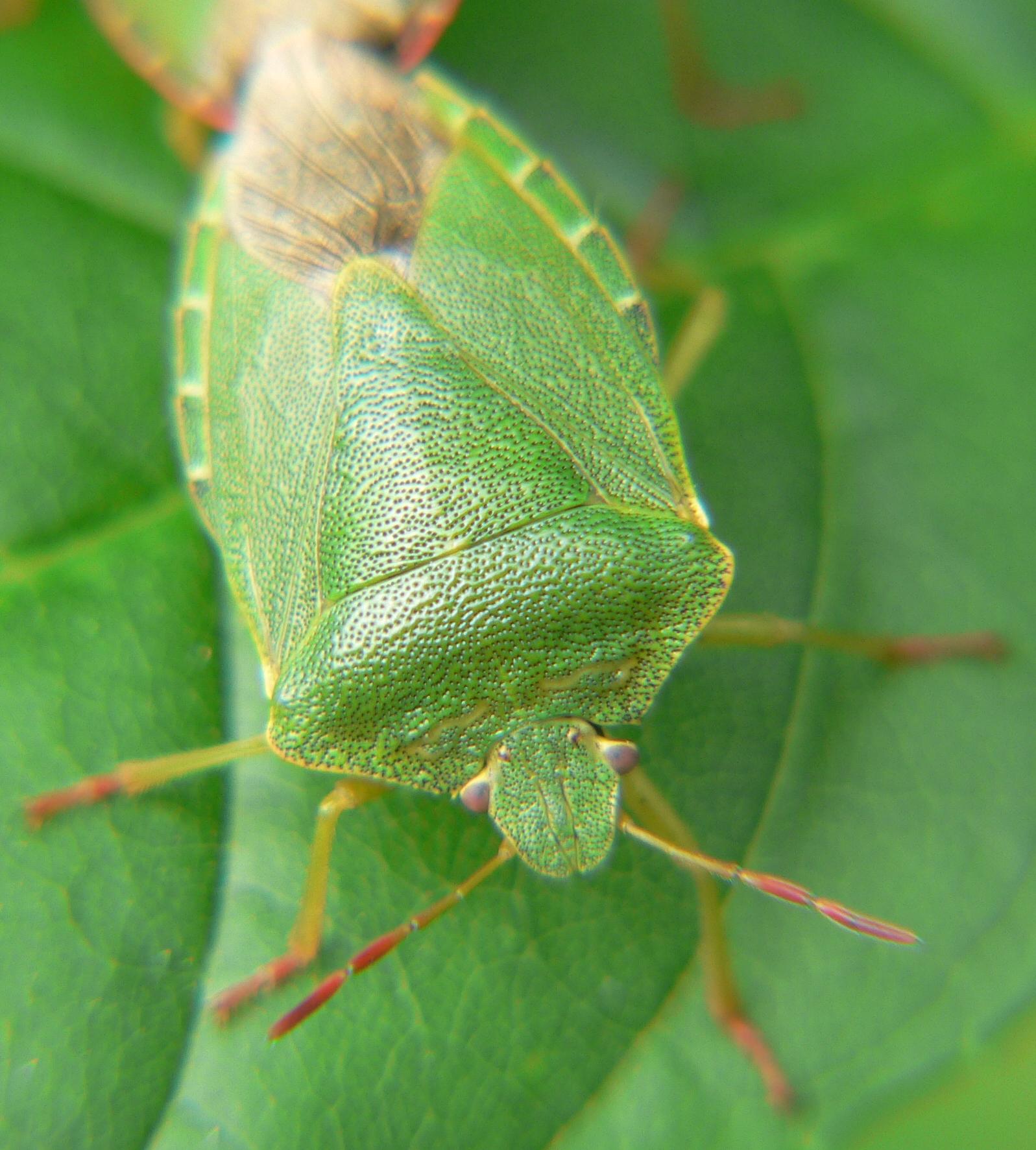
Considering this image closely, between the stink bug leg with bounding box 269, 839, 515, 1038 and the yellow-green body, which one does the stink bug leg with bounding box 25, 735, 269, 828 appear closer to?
the yellow-green body

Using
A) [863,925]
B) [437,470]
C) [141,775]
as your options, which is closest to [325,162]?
[437,470]

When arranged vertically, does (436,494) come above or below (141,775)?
above

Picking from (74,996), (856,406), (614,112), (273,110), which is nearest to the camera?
(74,996)

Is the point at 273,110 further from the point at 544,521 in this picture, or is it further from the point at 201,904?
the point at 201,904

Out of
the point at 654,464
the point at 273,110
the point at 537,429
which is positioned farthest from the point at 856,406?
the point at 273,110

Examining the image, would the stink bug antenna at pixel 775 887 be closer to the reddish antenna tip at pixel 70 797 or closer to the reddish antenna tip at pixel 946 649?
the reddish antenna tip at pixel 946 649

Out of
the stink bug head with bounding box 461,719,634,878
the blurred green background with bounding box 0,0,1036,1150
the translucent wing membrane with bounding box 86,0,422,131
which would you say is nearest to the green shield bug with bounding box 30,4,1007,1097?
the stink bug head with bounding box 461,719,634,878

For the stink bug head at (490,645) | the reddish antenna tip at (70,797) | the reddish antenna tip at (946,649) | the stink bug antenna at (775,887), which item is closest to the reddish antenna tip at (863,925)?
the stink bug antenna at (775,887)

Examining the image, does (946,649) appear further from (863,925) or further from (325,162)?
(325,162)
